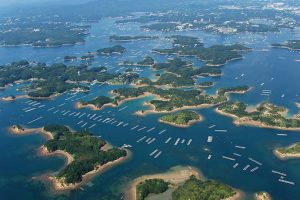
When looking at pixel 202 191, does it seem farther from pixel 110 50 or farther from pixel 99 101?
pixel 110 50

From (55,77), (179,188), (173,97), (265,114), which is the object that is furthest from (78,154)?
(55,77)

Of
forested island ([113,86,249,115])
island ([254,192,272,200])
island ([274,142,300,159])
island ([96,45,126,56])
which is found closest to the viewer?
island ([254,192,272,200])

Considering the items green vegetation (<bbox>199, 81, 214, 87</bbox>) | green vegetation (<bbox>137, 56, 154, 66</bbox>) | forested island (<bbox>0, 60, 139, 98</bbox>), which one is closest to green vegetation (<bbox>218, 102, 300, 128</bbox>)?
green vegetation (<bbox>199, 81, 214, 87</bbox>)

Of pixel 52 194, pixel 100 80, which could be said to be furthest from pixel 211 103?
pixel 52 194

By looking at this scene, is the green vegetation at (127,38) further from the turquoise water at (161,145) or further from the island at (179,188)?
the island at (179,188)

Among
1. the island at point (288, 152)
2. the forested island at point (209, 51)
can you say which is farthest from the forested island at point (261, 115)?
the forested island at point (209, 51)

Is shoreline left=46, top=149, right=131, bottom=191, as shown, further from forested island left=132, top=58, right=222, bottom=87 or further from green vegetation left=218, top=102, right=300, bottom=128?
forested island left=132, top=58, right=222, bottom=87

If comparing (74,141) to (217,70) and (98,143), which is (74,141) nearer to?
(98,143)
